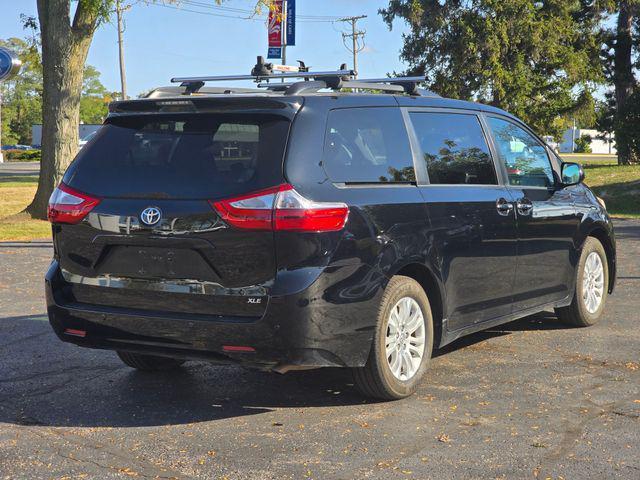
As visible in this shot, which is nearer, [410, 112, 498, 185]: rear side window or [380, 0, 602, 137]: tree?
[410, 112, 498, 185]: rear side window


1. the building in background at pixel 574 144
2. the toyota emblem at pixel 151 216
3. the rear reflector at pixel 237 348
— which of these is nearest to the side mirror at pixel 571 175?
the rear reflector at pixel 237 348

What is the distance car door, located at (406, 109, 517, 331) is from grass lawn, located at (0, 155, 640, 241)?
11.5 meters

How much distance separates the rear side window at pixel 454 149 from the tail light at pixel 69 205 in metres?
2.08

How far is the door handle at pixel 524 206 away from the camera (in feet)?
22.0

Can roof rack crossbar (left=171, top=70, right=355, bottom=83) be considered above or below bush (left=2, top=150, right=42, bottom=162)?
above

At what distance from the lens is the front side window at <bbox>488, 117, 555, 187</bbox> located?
267 inches

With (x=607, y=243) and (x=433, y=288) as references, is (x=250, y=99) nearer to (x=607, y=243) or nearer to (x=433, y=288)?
(x=433, y=288)

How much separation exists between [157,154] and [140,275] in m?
0.68

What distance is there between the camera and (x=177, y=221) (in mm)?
4973

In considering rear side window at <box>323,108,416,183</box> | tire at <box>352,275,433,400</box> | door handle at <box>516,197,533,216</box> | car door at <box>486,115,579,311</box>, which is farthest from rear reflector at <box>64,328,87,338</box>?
door handle at <box>516,197,533,216</box>

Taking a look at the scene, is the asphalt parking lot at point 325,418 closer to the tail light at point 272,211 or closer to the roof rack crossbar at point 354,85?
the tail light at point 272,211

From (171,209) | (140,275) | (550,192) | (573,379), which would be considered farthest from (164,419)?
(550,192)

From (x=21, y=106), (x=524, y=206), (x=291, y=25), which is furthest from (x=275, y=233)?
(x=21, y=106)

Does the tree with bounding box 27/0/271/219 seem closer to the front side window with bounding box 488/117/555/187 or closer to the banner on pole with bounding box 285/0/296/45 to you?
the front side window with bounding box 488/117/555/187
